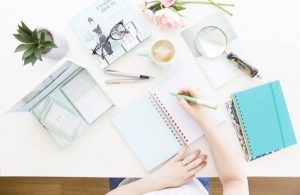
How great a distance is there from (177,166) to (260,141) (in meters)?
0.26

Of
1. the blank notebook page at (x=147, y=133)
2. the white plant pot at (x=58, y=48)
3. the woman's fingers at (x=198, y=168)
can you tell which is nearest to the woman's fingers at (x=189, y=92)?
the blank notebook page at (x=147, y=133)

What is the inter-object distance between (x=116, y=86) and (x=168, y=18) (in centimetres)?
27

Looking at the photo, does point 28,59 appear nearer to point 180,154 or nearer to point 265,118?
point 180,154

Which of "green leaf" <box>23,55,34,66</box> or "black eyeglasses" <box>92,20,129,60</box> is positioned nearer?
"green leaf" <box>23,55,34,66</box>

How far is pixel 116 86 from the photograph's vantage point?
3.84 feet

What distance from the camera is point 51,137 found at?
3.86 ft

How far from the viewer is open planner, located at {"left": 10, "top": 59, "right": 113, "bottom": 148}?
3.81 feet

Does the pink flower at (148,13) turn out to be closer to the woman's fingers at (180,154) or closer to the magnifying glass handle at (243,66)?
the magnifying glass handle at (243,66)

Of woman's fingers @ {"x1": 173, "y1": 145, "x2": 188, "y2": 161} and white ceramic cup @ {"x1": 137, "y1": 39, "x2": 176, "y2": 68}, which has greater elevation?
white ceramic cup @ {"x1": 137, "y1": 39, "x2": 176, "y2": 68}

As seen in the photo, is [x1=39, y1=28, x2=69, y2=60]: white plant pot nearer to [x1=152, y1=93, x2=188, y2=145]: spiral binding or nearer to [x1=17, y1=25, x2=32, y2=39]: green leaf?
[x1=17, y1=25, x2=32, y2=39]: green leaf

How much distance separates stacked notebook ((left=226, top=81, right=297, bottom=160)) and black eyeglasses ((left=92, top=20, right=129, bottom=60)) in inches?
15.7

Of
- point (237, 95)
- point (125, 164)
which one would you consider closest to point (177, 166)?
point (125, 164)

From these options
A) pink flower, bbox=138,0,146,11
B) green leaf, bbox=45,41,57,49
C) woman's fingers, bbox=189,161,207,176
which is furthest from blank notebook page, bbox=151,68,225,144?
green leaf, bbox=45,41,57,49

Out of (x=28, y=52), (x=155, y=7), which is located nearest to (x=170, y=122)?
(x=155, y=7)
